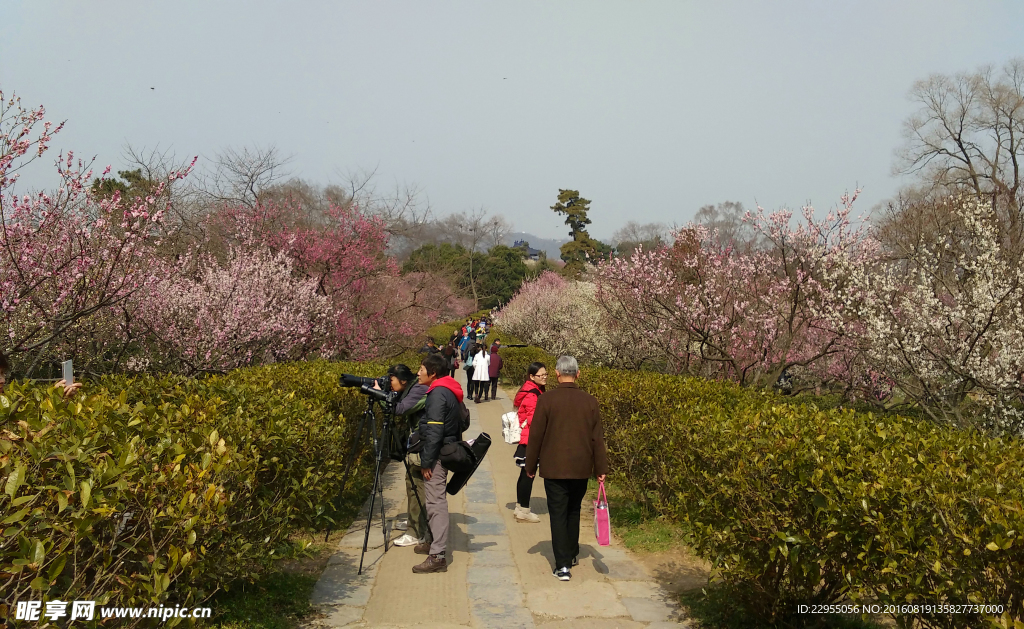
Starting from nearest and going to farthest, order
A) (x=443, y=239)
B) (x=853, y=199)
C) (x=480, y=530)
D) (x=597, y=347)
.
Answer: (x=480, y=530) → (x=853, y=199) → (x=597, y=347) → (x=443, y=239)

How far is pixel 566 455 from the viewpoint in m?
5.44

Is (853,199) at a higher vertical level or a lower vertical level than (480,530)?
higher

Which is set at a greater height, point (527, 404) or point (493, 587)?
point (527, 404)

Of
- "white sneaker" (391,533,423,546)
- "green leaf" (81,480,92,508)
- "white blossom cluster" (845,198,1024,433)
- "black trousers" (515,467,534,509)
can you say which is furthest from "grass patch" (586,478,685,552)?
"green leaf" (81,480,92,508)

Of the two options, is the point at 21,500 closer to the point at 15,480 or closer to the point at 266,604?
the point at 15,480

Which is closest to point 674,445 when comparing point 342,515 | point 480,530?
point 480,530

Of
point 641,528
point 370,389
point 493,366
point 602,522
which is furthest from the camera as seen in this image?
point 493,366

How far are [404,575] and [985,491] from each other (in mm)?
4034

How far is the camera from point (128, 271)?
26.2 feet

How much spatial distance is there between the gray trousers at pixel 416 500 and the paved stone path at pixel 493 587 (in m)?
0.22

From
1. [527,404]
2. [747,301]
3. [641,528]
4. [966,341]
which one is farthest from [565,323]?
[641,528]

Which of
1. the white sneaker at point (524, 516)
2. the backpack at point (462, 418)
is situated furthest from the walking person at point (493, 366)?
the backpack at point (462, 418)

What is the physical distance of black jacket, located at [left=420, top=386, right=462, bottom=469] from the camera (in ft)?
18.3

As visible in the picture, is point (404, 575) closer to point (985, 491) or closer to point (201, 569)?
point (201, 569)
